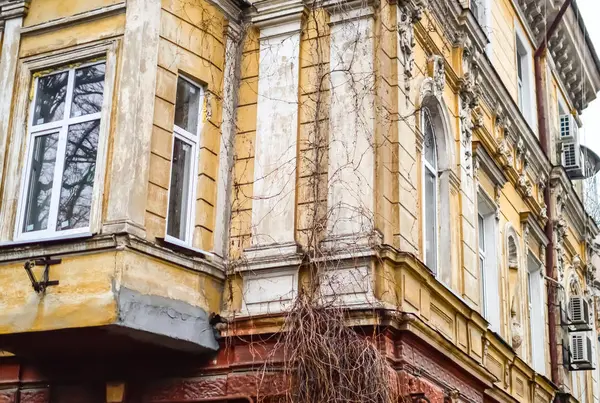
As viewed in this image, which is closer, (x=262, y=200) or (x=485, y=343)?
(x=262, y=200)

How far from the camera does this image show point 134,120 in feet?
32.9

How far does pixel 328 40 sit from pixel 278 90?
81cm

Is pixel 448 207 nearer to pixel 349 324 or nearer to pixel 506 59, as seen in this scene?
pixel 349 324

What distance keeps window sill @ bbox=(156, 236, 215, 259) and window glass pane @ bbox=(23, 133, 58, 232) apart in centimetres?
139

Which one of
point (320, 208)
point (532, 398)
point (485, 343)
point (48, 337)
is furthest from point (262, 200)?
point (532, 398)

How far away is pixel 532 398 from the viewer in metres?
15.5

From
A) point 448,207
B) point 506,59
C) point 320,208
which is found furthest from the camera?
point 506,59

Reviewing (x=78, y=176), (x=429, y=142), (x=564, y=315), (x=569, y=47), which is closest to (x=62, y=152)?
(x=78, y=176)

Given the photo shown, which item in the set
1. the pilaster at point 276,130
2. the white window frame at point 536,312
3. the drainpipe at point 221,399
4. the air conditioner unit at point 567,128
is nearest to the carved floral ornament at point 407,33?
the pilaster at point 276,130

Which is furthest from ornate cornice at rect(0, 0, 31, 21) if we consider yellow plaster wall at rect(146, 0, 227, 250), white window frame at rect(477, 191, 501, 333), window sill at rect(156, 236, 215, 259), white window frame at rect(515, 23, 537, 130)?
white window frame at rect(515, 23, 537, 130)

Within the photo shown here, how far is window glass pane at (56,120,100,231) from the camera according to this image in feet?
33.6

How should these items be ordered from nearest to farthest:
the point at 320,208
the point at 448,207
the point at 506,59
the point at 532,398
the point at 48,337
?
the point at 48,337 < the point at 320,208 < the point at 448,207 < the point at 532,398 < the point at 506,59

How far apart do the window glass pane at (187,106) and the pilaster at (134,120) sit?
2.06 ft

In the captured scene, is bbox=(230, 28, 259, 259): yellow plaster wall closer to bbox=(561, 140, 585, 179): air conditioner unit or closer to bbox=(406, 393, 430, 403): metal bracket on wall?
bbox=(406, 393, 430, 403): metal bracket on wall
